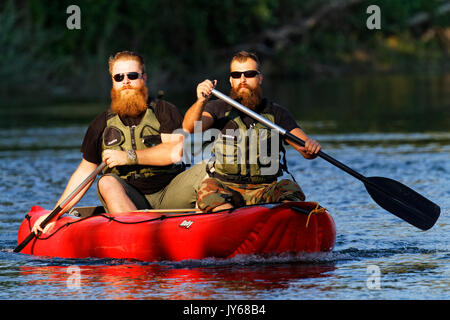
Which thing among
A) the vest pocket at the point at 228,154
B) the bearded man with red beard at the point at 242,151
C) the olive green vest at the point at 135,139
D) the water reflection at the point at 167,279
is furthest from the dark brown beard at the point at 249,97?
the water reflection at the point at 167,279

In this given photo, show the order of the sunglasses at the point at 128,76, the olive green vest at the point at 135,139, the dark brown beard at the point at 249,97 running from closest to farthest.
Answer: the dark brown beard at the point at 249,97 < the sunglasses at the point at 128,76 < the olive green vest at the point at 135,139

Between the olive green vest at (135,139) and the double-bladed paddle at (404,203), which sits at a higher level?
the olive green vest at (135,139)

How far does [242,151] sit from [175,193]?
2.33 ft

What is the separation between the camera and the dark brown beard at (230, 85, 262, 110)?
7723mm

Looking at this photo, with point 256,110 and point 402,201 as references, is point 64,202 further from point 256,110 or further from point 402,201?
point 402,201

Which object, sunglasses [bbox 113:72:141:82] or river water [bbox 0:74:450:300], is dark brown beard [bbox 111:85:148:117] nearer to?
sunglasses [bbox 113:72:141:82]

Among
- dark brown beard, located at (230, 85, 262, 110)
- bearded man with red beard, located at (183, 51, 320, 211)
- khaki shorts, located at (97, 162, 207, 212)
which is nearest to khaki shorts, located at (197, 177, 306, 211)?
bearded man with red beard, located at (183, 51, 320, 211)

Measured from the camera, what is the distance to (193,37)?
4072 cm

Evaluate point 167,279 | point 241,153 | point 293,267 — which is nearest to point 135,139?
point 241,153

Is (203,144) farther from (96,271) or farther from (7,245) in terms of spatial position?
(7,245)

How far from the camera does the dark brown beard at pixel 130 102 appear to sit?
799 cm

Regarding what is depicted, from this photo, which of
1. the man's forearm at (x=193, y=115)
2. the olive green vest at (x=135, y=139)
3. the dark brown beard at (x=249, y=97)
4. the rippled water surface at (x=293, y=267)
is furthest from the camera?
the olive green vest at (x=135, y=139)

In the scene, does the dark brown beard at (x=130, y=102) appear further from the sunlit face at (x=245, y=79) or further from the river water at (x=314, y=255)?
the river water at (x=314, y=255)
